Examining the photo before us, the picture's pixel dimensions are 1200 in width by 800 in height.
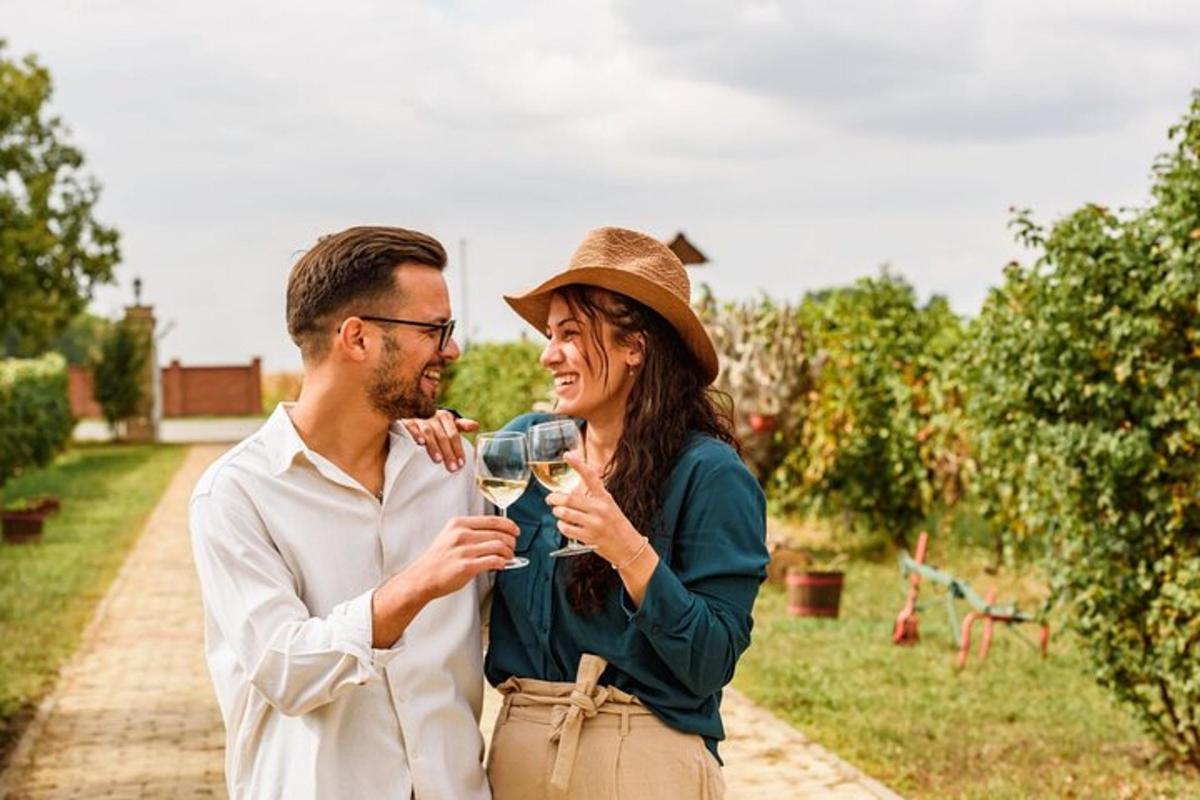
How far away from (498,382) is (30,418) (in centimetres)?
754

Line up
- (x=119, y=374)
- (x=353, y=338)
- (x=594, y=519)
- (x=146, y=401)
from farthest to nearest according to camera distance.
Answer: (x=146, y=401) < (x=119, y=374) < (x=353, y=338) < (x=594, y=519)

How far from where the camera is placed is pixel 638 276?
3367mm

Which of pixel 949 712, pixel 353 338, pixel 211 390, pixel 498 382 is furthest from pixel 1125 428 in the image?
pixel 211 390

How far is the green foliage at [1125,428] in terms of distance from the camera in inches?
308

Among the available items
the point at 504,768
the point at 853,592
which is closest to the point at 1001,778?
the point at 504,768

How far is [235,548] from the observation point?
3137mm

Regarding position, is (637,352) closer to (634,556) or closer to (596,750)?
(634,556)

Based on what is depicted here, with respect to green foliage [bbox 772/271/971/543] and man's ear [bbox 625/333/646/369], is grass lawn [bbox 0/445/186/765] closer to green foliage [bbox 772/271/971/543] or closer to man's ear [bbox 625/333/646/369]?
man's ear [bbox 625/333/646/369]

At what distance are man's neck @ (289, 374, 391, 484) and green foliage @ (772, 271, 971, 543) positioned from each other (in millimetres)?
13241

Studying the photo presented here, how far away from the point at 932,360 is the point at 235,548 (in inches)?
526

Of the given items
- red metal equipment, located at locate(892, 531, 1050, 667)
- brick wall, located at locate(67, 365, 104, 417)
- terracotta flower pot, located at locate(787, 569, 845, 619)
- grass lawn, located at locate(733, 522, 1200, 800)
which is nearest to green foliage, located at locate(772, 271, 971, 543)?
terracotta flower pot, located at locate(787, 569, 845, 619)

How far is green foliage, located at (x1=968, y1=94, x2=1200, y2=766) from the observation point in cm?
781

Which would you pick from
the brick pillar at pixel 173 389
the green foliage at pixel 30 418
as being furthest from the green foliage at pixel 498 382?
the brick pillar at pixel 173 389

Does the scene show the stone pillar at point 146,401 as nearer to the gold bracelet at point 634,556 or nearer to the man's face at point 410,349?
the man's face at point 410,349
